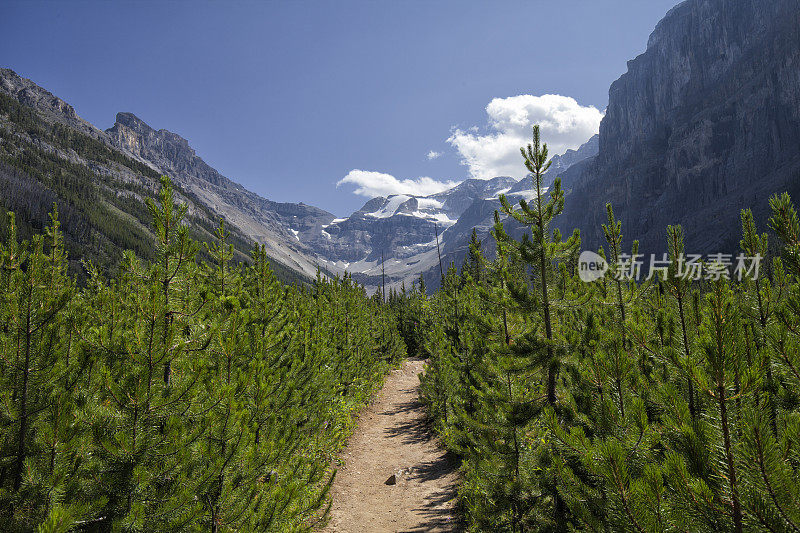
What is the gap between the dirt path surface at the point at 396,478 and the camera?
268 inches

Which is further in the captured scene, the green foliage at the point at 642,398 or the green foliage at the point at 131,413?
the green foliage at the point at 131,413

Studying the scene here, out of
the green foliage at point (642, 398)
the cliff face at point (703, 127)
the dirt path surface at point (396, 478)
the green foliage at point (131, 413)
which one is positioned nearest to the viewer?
the green foliage at point (642, 398)

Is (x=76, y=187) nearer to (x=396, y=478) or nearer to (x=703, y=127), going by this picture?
(x=396, y=478)

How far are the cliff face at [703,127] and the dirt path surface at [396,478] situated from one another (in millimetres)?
109173

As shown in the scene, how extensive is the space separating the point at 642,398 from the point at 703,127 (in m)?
171

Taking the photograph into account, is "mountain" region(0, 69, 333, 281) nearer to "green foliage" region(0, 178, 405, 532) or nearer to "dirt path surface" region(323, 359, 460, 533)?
"dirt path surface" region(323, 359, 460, 533)

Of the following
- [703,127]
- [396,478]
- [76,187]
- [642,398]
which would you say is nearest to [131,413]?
[642,398]

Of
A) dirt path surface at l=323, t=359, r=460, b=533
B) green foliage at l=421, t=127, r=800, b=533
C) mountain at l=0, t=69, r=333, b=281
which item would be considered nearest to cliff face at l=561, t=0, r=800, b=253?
dirt path surface at l=323, t=359, r=460, b=533

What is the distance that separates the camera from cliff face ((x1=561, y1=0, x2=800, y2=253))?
349 feet

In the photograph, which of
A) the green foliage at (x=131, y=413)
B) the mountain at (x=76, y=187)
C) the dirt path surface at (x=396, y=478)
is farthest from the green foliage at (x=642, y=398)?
the mountain at (x=76, y=187)

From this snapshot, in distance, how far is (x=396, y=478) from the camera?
8.69 meters

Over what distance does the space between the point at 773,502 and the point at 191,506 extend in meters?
3.67

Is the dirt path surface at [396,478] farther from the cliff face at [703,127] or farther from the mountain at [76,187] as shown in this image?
the cliff face at [703,127]

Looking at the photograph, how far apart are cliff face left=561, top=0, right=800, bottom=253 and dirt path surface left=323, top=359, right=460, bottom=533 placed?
10917 centimetres
